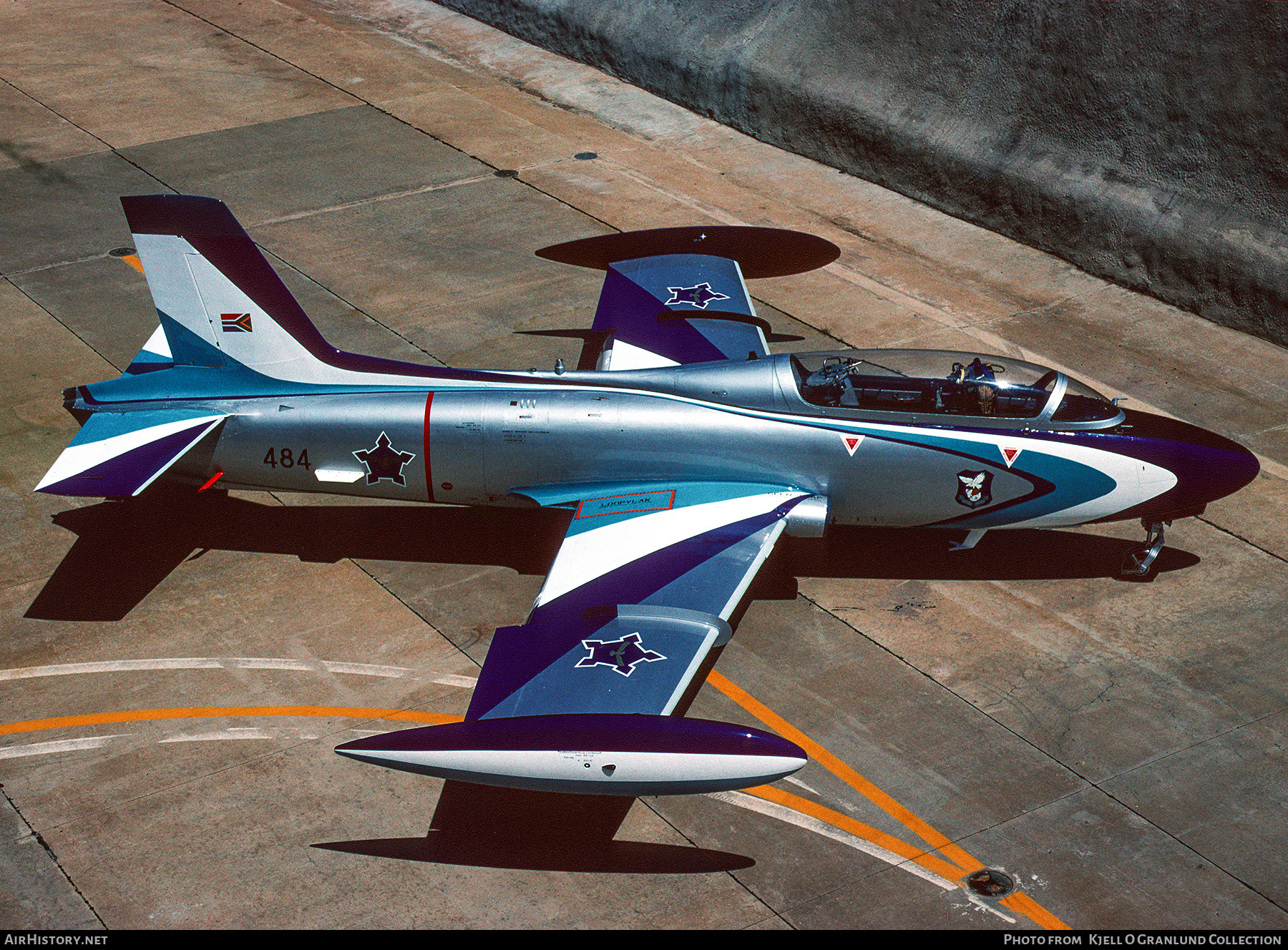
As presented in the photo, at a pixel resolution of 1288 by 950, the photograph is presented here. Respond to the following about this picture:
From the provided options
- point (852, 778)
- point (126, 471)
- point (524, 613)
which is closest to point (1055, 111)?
point (524, 613)

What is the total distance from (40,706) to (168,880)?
9.20ft

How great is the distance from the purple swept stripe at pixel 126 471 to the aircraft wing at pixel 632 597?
365cm

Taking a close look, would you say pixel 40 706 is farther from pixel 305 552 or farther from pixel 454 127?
pixel 454 127

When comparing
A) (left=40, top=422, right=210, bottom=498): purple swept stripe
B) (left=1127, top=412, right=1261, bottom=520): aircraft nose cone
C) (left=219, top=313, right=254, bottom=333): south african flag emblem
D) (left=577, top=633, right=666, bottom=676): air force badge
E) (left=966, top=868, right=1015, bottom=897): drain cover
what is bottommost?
(left=966, top=868, right=1015, bottom=897): drain cover

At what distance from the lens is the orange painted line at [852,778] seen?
11016 mm

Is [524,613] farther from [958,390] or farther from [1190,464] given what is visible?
[1190,464]

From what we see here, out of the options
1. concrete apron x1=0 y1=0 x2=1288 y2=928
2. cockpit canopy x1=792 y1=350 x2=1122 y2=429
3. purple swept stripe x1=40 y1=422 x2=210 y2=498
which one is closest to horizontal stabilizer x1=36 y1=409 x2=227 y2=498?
purple swept stripe x1=40 y1=422 x2=210 y2=498

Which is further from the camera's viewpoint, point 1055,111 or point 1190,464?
point 1055,111

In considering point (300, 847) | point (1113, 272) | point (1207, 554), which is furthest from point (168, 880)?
point (1113, 272)

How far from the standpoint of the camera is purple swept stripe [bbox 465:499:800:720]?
37.4 ft

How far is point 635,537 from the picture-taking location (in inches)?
523

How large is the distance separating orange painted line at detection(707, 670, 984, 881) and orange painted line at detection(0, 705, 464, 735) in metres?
2.70

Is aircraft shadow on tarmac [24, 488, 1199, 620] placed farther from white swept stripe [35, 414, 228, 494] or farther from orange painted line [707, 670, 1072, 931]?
orange painted line [707, 670, 1072, 931]

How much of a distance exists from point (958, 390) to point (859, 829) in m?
4.77
